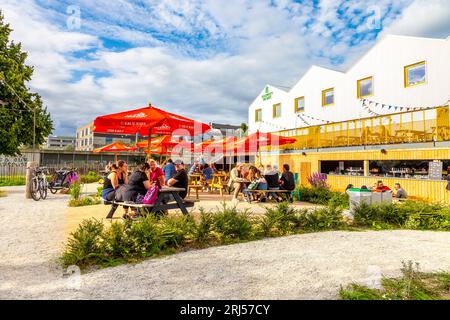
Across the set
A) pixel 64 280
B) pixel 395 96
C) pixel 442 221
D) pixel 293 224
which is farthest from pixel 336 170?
pixel 64 280

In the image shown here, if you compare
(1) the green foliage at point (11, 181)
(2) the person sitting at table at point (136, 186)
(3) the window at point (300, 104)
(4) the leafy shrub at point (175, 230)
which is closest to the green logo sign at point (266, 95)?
(3) the window at point (300, 104)

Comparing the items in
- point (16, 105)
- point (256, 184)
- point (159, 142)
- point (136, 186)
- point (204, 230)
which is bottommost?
point (204, 230)

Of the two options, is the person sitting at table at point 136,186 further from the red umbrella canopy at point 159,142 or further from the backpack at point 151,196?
the red umbrella canopy at point 159,142

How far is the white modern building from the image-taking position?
49.6 ft

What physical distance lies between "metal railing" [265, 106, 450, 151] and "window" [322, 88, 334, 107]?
3.38 meters

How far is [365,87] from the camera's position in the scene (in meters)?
19.1

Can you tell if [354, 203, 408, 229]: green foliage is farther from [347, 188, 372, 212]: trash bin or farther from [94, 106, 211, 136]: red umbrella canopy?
[94, 106, 211, 136]: red umbrella canopy

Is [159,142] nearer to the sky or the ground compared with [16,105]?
nearer to the ground

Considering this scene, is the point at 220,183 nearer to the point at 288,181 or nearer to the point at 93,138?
the point at 288,181

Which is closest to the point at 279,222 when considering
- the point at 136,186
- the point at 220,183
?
the point at 136,186

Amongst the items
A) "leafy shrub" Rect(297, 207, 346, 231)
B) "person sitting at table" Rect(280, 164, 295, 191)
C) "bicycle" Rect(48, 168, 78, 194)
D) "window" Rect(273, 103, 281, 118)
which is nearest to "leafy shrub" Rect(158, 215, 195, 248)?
"leafy shrub" Rect(297, 207, 346, 231)

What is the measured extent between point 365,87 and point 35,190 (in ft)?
58.0

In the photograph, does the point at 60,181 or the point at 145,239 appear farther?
the point at 60,181

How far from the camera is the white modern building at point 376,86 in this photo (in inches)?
595
